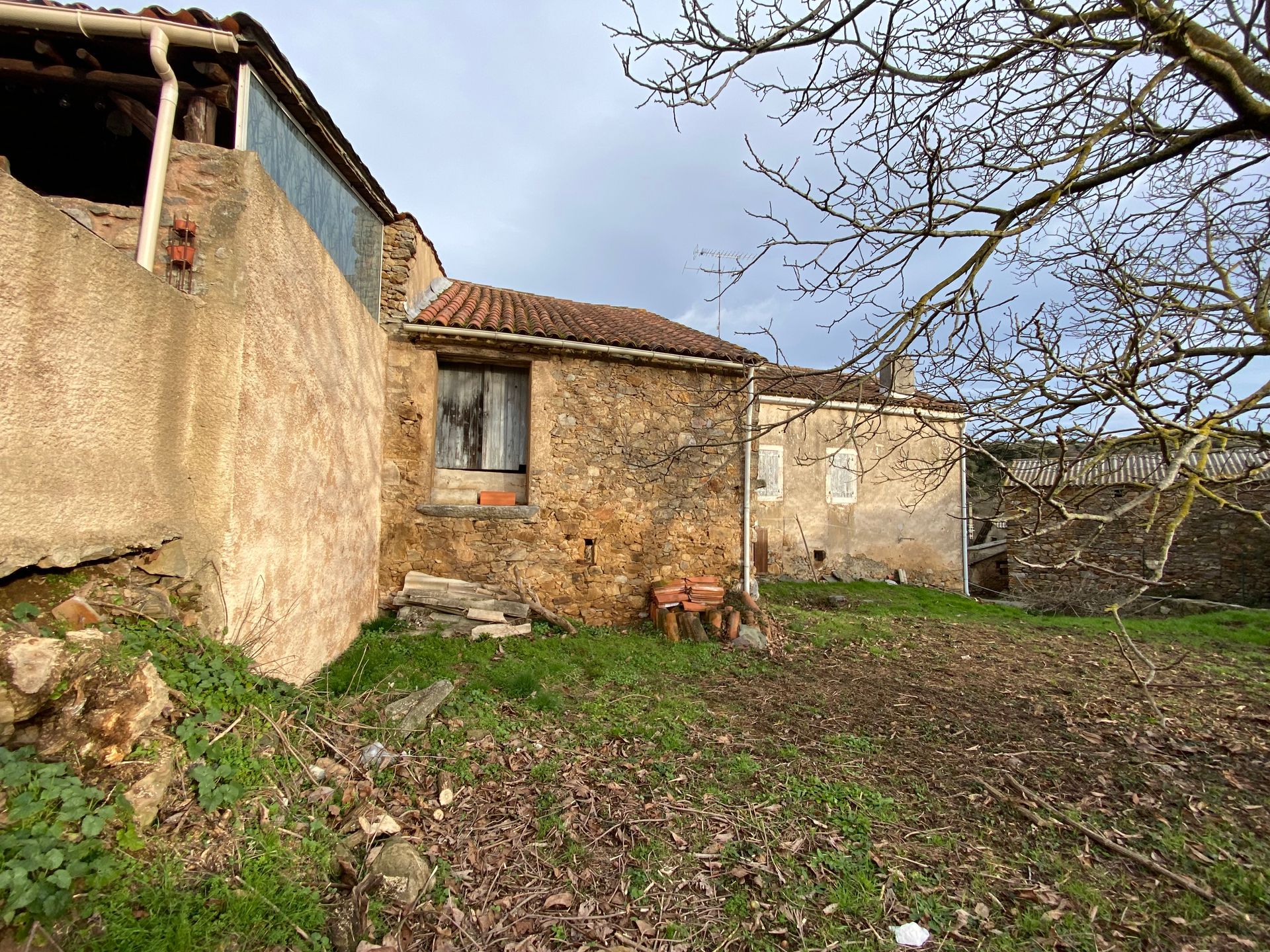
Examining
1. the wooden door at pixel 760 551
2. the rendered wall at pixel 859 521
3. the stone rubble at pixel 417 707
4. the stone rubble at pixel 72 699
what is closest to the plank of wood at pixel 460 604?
the stone rubble at pixel 417 707

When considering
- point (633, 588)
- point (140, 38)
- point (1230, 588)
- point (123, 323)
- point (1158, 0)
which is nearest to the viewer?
point (123, 323)

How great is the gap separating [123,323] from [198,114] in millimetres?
2004

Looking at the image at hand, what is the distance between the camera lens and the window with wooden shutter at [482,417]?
7.43m

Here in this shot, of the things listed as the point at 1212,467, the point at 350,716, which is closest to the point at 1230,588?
the point at 1212,467

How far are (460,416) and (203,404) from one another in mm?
4223

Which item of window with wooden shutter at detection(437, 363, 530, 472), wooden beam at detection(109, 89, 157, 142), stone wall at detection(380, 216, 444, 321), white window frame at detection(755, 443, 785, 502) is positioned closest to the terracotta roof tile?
stone wall at detection(380, 216, 444, 321)

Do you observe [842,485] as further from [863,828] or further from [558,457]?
[863,828]

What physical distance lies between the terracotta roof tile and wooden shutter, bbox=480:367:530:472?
700 millimetres

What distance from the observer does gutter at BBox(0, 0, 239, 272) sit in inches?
128

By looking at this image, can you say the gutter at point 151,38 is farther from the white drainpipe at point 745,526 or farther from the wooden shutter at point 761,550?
the wooden shutter at point 761,550

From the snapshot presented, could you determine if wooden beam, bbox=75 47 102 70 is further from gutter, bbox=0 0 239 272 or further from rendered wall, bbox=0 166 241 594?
rendered wall, bbox=0 166 241 594

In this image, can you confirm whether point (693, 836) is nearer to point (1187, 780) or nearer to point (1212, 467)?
point (1187, 780)

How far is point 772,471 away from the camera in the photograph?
1396cm

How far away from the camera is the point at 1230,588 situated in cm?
1224
